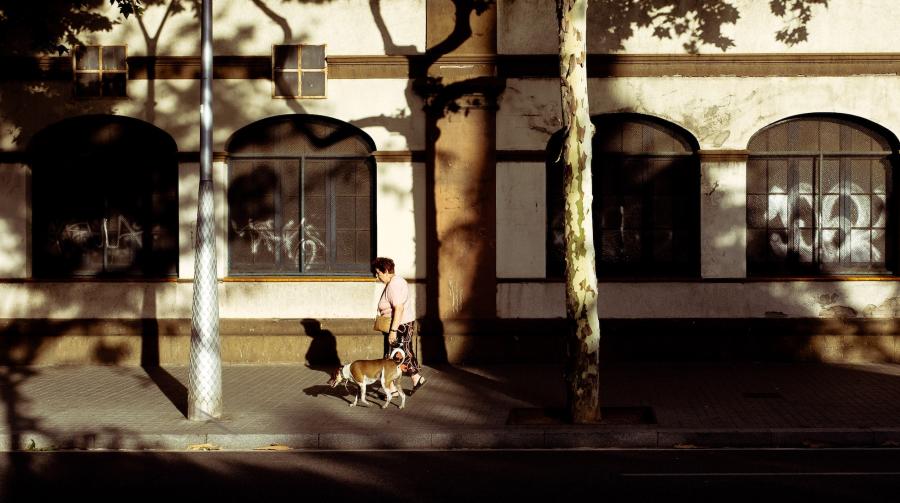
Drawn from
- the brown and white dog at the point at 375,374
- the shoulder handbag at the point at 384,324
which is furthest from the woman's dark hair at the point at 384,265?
the brown and white dog at the point at 375,374

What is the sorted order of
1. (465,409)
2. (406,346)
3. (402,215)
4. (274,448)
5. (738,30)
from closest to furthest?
1. (274,448)
2. (465,409)
3. (406,346)
4. (738,30)
5. (402,215)

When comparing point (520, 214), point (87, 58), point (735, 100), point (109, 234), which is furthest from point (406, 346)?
point (87, 58)

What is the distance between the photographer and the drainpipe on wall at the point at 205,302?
1061 centimetres

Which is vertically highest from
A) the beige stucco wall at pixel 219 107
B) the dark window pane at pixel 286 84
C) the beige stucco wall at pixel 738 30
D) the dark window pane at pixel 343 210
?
the beige stucco wall at pixel 738 30

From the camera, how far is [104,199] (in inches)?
603

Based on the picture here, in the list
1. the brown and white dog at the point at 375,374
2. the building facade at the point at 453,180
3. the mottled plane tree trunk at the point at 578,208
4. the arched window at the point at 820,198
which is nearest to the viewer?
the mottled plane tree trunk at the point at 578,208

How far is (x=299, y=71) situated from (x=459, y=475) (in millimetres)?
8323

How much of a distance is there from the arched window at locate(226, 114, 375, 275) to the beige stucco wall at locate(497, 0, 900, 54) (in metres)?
2.81

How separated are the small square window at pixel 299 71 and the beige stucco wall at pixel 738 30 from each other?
2645 millimetres

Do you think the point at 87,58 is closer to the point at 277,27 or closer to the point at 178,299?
the point at 277,27

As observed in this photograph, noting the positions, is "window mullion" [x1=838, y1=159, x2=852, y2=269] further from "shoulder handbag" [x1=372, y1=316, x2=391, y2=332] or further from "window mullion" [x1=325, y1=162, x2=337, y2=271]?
"window mullion" [x1=325, y1=162, x2=337, y2=271]

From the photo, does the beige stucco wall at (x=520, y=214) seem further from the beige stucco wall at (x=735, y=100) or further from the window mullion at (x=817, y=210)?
the window mullion at (x=817, y=210)

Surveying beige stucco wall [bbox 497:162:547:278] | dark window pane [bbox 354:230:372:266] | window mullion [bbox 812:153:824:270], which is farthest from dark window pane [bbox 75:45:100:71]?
window mullion [bbox 812:153:824:270]

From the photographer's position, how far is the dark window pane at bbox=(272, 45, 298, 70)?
15.0 meters
